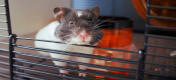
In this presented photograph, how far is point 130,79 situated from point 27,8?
2.33 feet

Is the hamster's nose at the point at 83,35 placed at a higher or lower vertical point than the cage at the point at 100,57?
higher

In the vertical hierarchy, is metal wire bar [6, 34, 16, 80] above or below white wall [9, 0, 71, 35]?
below

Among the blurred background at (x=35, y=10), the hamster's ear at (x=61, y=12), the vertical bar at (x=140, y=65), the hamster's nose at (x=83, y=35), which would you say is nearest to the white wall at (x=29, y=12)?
the blurred background at (x=35, y=10)

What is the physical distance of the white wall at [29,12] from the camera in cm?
94

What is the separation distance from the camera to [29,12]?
100 centimetres

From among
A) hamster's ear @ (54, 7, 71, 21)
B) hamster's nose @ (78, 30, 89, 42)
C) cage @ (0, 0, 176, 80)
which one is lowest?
cage @ (0, 0, 176, 80)

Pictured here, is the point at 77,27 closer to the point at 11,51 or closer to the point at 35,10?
the point at 11,51

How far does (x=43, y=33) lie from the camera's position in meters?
0.99

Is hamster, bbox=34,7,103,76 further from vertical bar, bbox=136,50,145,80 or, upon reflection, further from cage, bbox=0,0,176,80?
vertical bar, bbox=136,50,145,80

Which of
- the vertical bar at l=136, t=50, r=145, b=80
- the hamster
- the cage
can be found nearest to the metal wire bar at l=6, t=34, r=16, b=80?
the cage

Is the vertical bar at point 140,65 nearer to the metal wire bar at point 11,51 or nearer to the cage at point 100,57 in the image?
the cage at point 100,57

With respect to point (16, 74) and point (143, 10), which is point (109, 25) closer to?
point (143, 10)

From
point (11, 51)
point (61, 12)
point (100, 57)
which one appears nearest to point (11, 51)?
point (11, 51)

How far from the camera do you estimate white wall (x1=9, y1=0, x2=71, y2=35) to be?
0.94m
